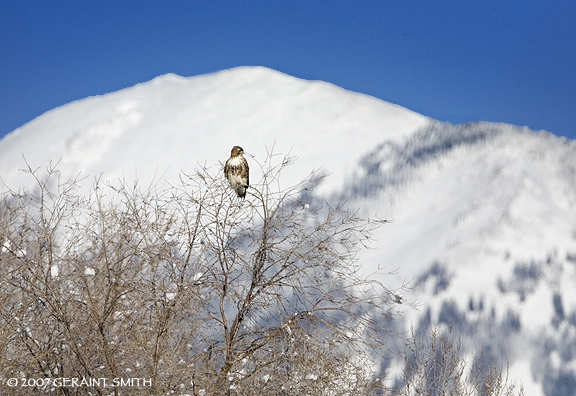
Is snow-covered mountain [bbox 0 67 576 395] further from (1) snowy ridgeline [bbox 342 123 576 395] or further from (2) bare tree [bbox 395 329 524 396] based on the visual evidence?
(2) bare tree [bbox 395 329 524 396]

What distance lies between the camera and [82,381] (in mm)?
5828

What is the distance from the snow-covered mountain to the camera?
78938 mm

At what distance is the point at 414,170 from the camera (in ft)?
433

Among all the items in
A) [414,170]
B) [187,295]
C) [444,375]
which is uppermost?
[414,170]

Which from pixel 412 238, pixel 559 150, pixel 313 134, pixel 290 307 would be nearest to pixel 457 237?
pixel 412 238

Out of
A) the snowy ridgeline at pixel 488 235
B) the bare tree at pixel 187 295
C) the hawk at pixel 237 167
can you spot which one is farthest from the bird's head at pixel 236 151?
the snowy ridgeline at pixel 488 235

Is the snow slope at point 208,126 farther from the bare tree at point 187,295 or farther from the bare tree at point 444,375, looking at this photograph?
→ the bare tree at point 187,295

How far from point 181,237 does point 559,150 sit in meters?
122

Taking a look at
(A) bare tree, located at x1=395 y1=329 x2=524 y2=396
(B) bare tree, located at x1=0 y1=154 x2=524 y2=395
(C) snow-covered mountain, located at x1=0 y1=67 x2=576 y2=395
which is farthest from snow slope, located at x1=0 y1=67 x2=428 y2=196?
(B) bare tree, located at x1=0 y1=154 x2=524 y2=395

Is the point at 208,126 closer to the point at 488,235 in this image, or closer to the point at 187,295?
the point at 488,235

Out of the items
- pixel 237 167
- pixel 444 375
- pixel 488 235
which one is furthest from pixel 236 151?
pixel 488 235

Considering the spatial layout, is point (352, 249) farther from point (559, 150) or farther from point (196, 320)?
point (559, 150)

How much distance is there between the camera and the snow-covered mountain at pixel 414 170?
78938mm

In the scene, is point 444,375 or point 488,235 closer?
point 444,375
